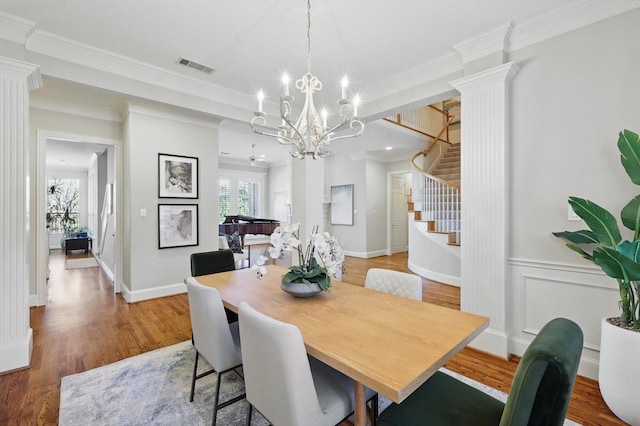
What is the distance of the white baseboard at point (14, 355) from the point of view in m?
2.32

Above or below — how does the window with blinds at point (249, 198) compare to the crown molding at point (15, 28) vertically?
below

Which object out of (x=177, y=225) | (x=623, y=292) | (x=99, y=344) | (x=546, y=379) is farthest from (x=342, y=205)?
(x=546, y=379)

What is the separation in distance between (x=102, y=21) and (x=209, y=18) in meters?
0.91

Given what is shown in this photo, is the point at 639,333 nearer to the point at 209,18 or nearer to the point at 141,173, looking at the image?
the point at 209,18

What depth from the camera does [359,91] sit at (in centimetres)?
375

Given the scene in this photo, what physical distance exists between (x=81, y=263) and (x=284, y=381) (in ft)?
25.6

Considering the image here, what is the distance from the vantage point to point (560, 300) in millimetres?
2377

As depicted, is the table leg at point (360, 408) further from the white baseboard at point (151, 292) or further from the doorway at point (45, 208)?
the doorway at point (45, 208)

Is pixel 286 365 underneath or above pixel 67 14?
underneath

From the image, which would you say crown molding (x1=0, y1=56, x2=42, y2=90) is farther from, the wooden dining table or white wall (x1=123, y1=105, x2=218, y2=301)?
the wooden dining table

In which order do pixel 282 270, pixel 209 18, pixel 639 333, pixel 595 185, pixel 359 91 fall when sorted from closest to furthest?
pixel 639 333
pixel 595 185
pixel 209 18
pixel 282 270
pixel 359 91

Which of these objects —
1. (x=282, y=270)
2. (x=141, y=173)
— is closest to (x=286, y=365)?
(x=282, y=270)

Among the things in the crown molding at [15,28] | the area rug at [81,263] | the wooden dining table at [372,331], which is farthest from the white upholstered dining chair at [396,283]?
the area rug at [81,263]

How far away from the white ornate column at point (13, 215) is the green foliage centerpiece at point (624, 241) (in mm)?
4241
